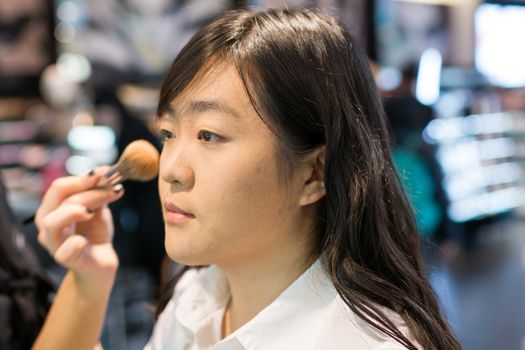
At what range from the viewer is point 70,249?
115cm

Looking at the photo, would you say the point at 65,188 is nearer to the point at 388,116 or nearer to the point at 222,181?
the point at 222,181

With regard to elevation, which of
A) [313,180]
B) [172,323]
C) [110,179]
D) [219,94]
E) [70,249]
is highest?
[219,94]

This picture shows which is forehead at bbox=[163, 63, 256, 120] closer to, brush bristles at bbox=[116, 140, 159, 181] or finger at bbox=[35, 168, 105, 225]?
brush bristles at bbox=[116, 140, 159, 181]

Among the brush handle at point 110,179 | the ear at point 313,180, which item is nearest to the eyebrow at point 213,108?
the ear at point 313,180

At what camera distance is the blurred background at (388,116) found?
3.23m

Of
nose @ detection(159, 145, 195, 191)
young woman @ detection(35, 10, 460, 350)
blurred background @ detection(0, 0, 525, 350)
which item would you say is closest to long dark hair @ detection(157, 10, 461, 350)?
young woman @ detection(35, 10, 460, 350)

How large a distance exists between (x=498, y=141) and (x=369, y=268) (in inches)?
196

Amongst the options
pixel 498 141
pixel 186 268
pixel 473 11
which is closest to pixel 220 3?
pixel 498 141

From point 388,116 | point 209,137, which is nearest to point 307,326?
point 209,137

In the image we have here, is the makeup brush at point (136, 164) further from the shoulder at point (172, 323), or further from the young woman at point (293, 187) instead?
the shoulder at point (172, 323)

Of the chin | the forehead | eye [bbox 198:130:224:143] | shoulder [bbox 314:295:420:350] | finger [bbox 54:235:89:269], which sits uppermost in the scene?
the forehead

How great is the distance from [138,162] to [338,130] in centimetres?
37

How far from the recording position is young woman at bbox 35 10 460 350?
3.18 feet

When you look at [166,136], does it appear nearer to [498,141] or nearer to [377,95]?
[377,95]
